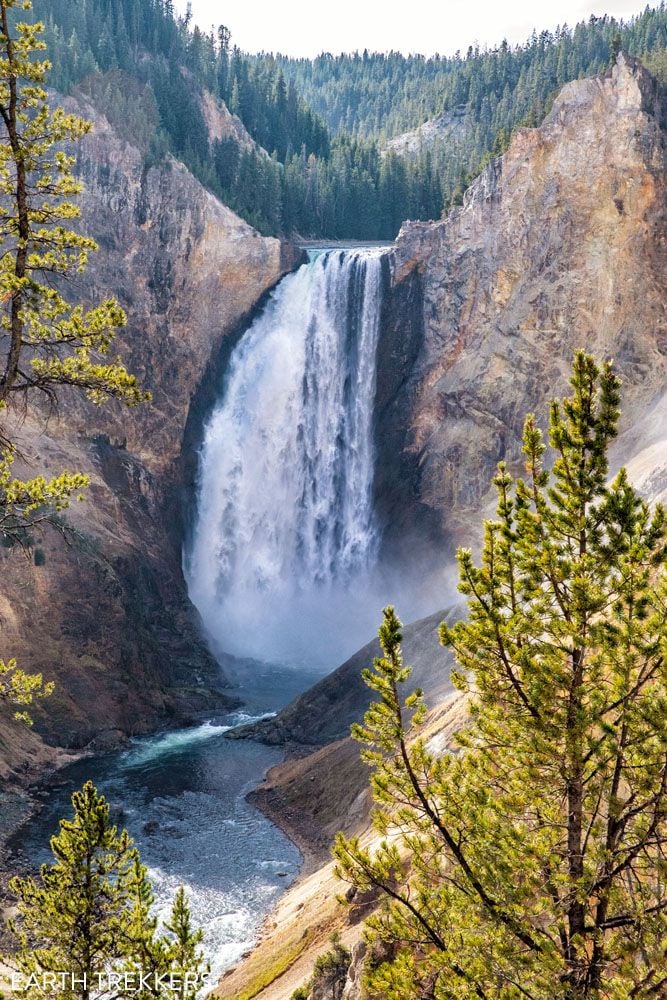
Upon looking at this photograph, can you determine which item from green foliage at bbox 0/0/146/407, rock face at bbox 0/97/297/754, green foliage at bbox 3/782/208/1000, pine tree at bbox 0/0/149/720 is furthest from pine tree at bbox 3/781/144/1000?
rock face at bbox 0/97/297/754

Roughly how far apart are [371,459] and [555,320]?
60.6ft

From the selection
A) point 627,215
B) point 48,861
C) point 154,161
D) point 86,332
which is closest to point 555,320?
point 627,215

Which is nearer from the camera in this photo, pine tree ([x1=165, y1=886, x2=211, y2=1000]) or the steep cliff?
pine tree ([x1=165, y1=886, x2=211, y2=1000])

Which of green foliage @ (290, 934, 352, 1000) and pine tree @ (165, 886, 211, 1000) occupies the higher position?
pine tree @ (165, 886, 211, 1000)

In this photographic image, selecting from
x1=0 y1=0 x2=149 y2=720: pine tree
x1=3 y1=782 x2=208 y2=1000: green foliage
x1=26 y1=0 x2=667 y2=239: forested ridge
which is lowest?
x1=3 y1=782 x2=208 y2=1000: green foliage

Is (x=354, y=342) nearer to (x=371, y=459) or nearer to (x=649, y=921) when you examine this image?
(x=371, y=459)

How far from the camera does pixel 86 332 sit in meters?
11.5

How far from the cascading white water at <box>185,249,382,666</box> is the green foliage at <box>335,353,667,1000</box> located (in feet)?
178

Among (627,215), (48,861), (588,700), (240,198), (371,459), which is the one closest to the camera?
(588,700)

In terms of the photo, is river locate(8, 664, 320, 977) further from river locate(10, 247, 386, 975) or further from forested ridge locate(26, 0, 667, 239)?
forested ridge locate(26, 0, 667, 239)

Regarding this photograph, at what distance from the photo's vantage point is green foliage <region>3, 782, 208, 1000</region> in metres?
12.1

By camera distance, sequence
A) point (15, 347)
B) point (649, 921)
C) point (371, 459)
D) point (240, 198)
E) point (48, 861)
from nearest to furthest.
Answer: point (649, 921), point (15, 347), point (48, 861), point (371, 459), point (240, 198)

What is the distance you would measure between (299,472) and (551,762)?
2267 inches

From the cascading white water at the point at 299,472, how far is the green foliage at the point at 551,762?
54.3m
